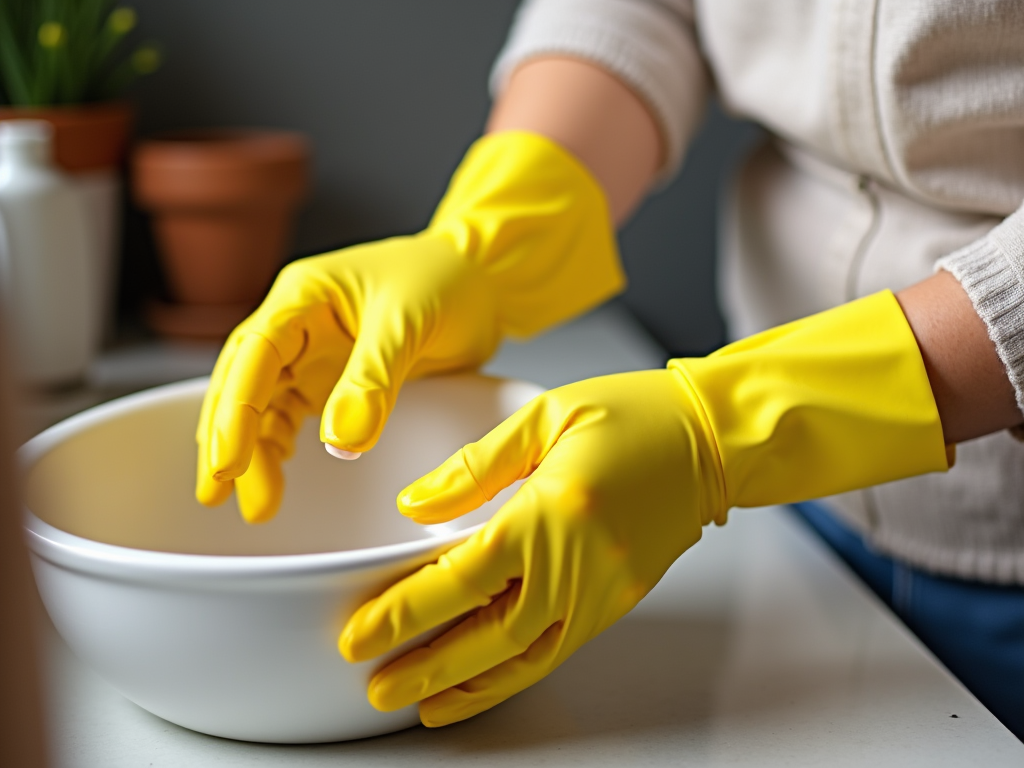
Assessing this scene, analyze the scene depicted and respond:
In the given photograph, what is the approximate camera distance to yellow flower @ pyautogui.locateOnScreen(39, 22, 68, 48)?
3.06ft

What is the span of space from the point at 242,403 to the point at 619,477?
0.20m

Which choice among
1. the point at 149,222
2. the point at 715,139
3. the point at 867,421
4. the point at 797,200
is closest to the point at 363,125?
the point at 149,222

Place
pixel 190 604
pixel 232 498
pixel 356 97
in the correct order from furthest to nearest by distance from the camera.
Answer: pixel 356 97 → pixel 232 498 → pixel 190 604

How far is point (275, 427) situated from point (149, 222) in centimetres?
67

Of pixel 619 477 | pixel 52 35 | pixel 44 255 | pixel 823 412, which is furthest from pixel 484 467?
pixel 52 35

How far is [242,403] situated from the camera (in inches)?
20.3

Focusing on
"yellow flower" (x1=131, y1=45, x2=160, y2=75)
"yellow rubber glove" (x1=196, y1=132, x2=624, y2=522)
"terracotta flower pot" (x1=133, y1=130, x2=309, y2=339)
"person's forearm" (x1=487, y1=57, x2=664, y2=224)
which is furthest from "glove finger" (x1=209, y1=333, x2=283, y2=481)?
"yellow flower" (x1=131, y1=45, x2=160, y2=75)

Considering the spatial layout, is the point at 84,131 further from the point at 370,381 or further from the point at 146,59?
the point at 370,381

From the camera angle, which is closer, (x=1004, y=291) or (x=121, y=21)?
(x=1004, y=291)

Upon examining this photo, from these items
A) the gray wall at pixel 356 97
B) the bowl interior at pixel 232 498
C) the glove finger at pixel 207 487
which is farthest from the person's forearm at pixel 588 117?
the gray wall at pixel 356 97

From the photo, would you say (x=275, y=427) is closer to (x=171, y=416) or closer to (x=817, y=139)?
(x=171, y=416)

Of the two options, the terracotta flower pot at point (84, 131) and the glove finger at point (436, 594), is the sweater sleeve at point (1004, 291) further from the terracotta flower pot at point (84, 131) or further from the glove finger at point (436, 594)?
the terracotta flower pot at point (84, 131)

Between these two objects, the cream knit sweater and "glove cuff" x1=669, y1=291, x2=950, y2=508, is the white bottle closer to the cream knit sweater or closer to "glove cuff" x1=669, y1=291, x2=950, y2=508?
the cream knit sweater

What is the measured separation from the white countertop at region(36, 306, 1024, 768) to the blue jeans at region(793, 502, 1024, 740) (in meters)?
0.10
